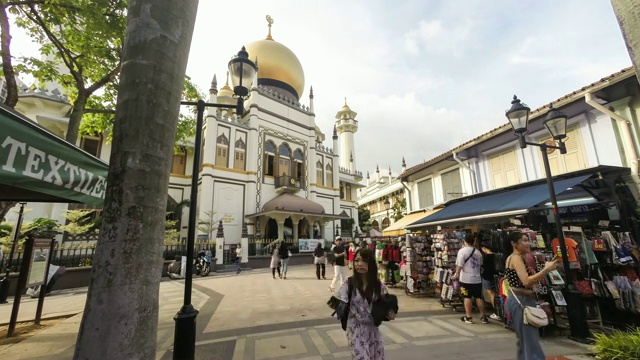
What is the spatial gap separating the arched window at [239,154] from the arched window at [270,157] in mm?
1871

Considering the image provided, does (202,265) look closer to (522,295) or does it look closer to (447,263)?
(447,263)

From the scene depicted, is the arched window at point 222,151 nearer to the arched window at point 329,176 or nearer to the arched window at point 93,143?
the arched window at point 93,143

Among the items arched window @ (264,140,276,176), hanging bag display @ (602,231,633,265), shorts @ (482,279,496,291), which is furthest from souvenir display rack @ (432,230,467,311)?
arched window @ (264,140,276,176)

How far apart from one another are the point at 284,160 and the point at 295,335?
2083 cm

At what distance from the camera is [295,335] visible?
14.6 ft

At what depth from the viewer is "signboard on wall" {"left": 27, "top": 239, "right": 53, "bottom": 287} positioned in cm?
529


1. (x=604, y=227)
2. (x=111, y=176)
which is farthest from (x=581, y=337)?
(x=111, y=176)

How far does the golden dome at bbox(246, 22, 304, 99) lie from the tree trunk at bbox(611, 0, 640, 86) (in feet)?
86.4

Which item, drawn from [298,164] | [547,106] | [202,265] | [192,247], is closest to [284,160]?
[298,164]

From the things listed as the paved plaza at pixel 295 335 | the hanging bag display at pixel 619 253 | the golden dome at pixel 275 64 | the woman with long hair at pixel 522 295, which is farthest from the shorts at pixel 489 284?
the golden dome at pixel 275 64

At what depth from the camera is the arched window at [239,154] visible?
72.2 ft

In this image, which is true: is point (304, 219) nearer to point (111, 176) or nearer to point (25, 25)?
point (25, 25)

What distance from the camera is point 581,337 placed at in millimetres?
4117

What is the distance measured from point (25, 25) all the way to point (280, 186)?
17381 millimetres
